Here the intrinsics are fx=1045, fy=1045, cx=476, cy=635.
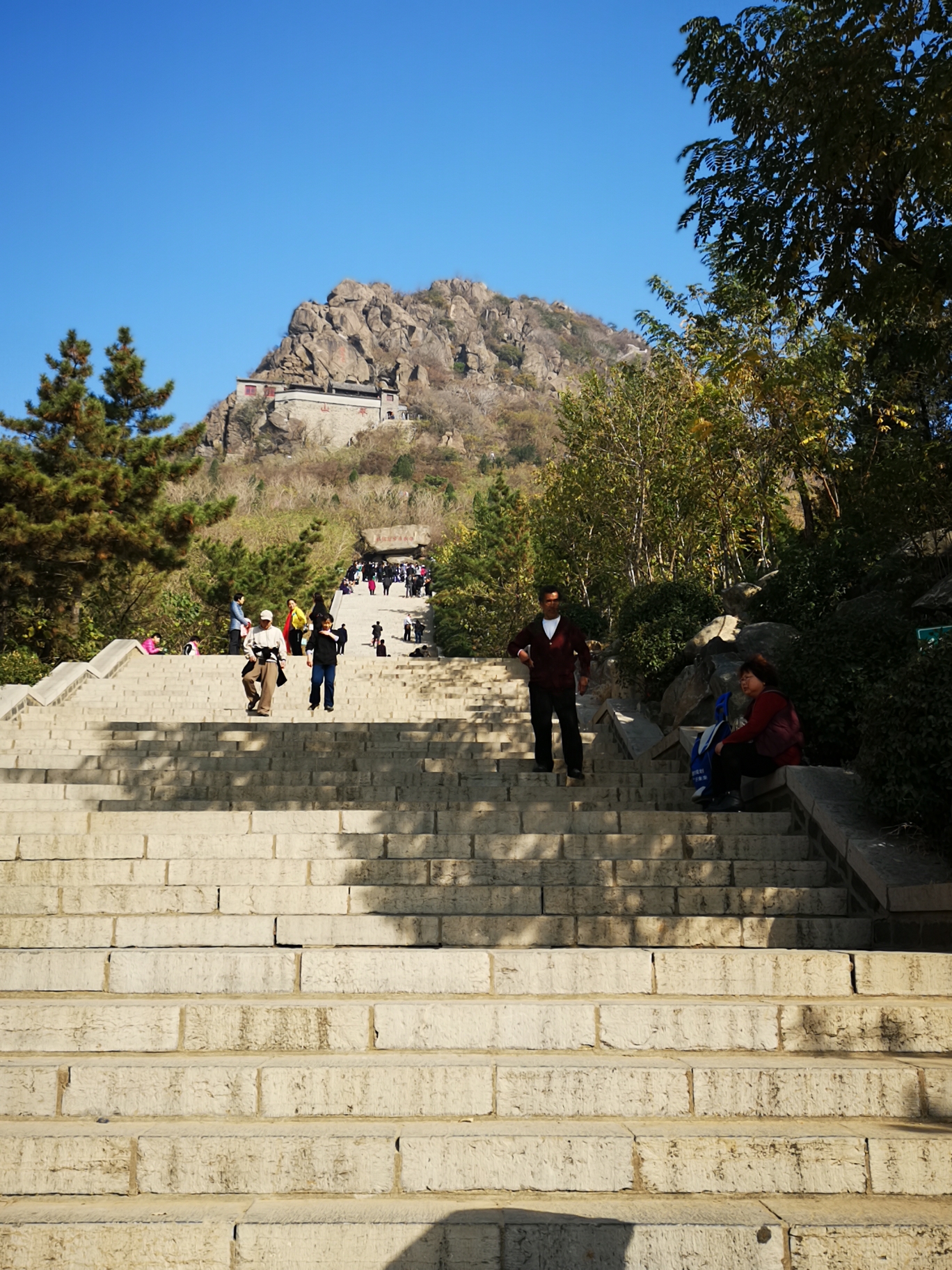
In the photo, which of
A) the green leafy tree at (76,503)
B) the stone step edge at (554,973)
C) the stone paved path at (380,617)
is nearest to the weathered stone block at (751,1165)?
the stone step edge at (554,973)

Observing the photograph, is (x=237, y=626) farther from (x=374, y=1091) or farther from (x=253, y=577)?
(x=374, y=1091)

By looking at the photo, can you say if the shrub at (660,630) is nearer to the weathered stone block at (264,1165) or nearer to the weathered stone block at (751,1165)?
the weathered stone block at (751,1165)

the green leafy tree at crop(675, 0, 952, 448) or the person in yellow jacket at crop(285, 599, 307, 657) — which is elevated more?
the green leafy tree at crop(675, 0, 952, 448)

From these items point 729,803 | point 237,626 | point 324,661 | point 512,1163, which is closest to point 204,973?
point 512,1163

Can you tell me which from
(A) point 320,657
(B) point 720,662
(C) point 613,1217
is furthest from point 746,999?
(A) point 320,657

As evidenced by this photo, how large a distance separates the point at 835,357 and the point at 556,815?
13.0 metres

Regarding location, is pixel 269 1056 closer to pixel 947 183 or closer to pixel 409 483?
pixel 947 183

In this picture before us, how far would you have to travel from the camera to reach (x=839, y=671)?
864 centimetres

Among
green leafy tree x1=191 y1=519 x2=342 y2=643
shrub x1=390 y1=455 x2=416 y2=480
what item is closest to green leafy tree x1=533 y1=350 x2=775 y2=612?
green leafy tree x1=191 y1=519 x2=342 y2=643

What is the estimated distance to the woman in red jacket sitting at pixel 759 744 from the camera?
7.16 meters

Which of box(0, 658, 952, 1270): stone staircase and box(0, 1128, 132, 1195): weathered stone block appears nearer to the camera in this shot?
box(0, 658, 952, 1270): stone staircase

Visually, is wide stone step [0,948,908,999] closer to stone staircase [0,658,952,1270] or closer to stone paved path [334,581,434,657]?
stone staircase [0,658,952,1270]

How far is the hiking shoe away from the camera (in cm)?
716

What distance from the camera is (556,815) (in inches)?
265
